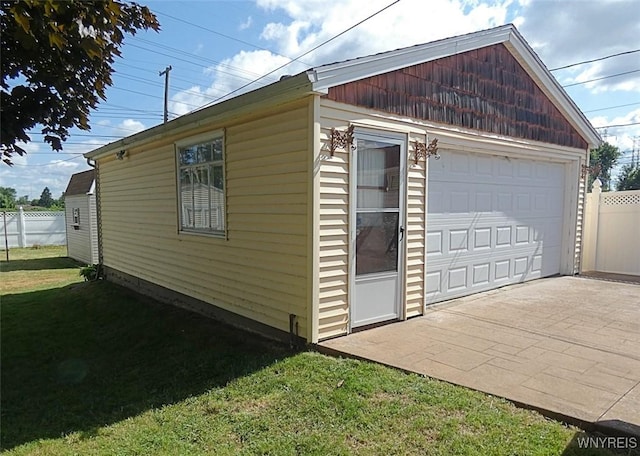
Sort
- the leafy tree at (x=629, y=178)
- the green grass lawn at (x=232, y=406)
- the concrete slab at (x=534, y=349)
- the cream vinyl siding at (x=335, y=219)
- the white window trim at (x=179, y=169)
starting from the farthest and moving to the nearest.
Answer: the leafy tree at (x=629, y=178), the white window trim at (x=179, y=169), the cream vinyl siding at (x=335, y=219), the concrete slab at (x=534, y=349), the green grass lawn at (x=232, y=406)

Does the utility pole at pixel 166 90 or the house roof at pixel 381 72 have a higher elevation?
the utility pole at pixel 166 90

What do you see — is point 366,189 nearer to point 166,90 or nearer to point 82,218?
point 82,218

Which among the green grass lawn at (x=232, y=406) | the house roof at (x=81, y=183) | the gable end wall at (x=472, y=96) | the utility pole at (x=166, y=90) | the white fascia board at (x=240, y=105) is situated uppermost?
the utility pole at (x=166, y=90)

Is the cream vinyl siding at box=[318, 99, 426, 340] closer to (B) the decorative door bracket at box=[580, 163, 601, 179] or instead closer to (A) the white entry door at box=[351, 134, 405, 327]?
(A) the white entry door at box=[351, 134, 405, 327]

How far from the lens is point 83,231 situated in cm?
1445

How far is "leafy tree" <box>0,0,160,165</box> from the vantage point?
3107mm

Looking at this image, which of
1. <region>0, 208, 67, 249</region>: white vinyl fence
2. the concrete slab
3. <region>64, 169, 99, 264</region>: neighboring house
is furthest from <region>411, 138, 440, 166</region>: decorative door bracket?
<region>0, 208, 67, 249</region>: white vinyl fence

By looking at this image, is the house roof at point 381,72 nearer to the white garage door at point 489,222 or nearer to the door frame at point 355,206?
the door frame at point 355,206

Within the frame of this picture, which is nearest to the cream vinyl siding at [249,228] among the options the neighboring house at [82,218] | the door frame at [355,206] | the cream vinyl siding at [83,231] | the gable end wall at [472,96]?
the door frame at [355,206]

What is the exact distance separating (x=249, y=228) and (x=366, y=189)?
59.9 inches

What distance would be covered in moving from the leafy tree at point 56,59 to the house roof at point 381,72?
127 centimetres

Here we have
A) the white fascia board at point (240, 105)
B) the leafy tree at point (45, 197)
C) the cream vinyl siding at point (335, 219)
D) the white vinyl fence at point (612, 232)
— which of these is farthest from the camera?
the leafy tree at point (45, 197)

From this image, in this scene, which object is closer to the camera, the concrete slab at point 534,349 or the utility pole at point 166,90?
the concrete slab at point 534,349

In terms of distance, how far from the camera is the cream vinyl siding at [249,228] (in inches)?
172
